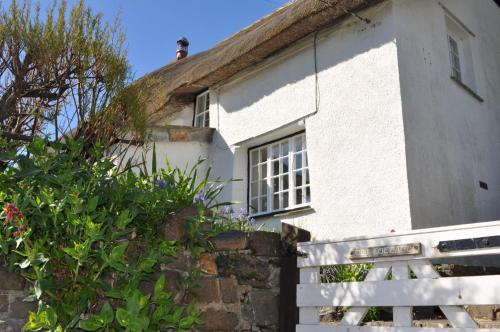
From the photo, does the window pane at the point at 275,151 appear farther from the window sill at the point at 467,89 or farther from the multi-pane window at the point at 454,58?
the multi-pane window at the point at 454,58

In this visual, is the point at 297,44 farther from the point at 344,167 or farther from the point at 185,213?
the point at 185,213

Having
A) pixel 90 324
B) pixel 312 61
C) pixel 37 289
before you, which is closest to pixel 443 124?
pixel 312 61

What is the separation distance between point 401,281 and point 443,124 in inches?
165

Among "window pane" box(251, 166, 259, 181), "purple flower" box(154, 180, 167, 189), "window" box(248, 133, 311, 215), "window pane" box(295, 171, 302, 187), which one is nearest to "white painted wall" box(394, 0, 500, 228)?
"window" box(248, 133, 311, 215)

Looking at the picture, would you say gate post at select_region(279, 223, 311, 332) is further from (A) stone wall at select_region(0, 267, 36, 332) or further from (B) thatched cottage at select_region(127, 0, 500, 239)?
(B) thatched cottage at select_region(127, 0, 500, 239)

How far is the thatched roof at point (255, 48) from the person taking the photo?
6.07 meters

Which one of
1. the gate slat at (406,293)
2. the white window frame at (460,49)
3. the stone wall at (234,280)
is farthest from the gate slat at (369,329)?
the white window frame at (460,49)

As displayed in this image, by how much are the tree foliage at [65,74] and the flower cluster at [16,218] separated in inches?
44.4

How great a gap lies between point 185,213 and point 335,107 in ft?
12.4

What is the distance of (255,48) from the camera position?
23.2ft

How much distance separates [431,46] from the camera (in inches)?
262

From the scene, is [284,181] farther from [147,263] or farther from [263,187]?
[147,263]

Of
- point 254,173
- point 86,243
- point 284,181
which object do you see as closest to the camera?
point 86,243

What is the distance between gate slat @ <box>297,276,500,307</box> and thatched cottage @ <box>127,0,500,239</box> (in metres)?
2.40
